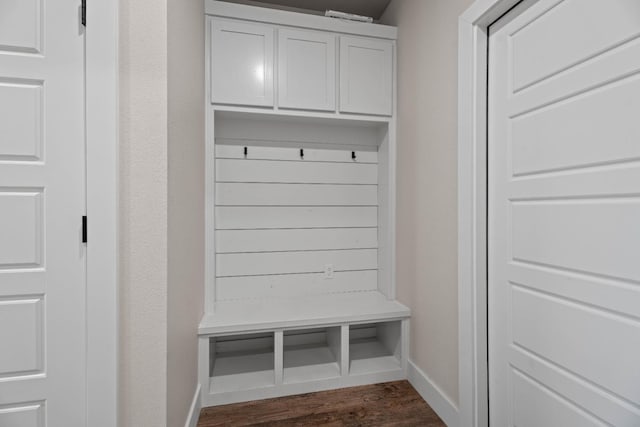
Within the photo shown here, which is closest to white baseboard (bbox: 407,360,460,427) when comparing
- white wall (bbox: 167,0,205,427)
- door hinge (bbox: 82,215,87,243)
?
white wall (bbox: 167,0,205,427)

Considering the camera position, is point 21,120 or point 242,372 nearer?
point 21,120

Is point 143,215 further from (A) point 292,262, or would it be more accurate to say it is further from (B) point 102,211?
(A) point 292,262

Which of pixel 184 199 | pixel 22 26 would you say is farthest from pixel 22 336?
pixel 22 26

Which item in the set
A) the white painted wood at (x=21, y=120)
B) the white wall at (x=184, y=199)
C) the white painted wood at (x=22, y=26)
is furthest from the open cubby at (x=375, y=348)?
the white painted wood at (x=22, y=26)

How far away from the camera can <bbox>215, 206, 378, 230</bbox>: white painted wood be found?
2.26 m

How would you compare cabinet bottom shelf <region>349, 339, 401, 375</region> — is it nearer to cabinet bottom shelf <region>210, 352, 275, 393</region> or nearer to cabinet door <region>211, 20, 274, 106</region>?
cabinet bottom shelf <region>210, 352, 275, 393</region>

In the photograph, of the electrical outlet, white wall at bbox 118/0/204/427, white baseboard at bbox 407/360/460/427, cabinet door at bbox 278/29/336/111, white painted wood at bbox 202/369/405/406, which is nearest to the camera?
white wall at bbox 118/0/204/427

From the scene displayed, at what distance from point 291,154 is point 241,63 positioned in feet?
2.37

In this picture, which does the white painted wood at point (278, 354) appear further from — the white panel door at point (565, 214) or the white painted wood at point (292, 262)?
the white panel door at point (565, 214)

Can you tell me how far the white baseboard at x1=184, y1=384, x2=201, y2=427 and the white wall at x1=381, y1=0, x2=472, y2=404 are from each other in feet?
4.57

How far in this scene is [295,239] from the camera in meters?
2.37

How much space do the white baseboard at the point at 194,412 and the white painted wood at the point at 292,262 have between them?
0.80 m

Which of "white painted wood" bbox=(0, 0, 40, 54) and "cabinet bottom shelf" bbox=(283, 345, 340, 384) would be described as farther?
"cabinet bottom shelf" bbox=(283, 345, 340, 384)

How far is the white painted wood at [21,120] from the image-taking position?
1080 mm
